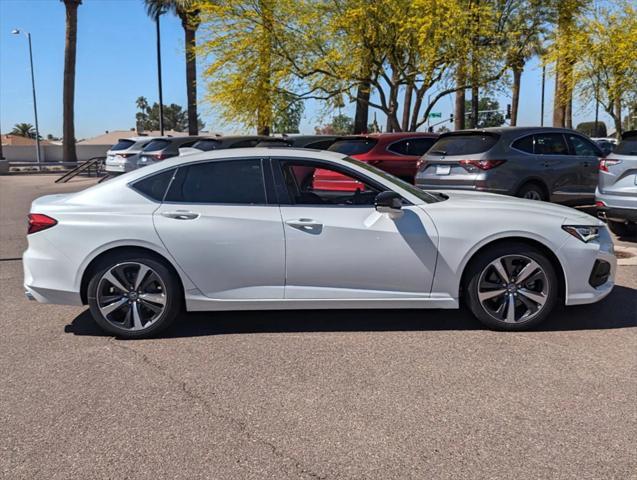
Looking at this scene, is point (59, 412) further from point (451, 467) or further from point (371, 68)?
point (371, 68)

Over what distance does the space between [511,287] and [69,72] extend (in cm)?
3227

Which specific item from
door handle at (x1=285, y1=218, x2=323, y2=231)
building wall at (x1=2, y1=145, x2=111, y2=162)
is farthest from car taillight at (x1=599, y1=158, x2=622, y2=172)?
building wall at (x1=2, y1=145, x2=111, y2=162)

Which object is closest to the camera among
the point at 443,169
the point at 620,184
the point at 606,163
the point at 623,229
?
the point at 620,184

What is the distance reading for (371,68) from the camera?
17828mm

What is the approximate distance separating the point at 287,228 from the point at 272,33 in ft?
46.8

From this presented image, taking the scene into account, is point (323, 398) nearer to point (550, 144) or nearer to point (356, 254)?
point (356, 254)

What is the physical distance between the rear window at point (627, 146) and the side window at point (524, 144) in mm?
1598

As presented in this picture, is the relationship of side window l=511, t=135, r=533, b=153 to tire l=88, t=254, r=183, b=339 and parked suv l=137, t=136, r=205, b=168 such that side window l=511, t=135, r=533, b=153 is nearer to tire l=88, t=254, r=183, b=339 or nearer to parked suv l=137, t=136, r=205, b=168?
tire l=88, t=254, r=183, b=339

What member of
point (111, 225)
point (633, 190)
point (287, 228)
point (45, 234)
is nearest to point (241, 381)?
point (287, 228)

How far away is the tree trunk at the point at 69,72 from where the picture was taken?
3119 cm

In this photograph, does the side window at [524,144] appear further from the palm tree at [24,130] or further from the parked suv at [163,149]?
the palm tree at [24,130]

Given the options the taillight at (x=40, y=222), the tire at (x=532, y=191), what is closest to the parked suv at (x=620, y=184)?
the tire at (x=532, y=191)

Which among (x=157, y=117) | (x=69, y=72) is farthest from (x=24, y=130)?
(x=69, y=72)

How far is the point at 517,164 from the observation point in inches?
367
